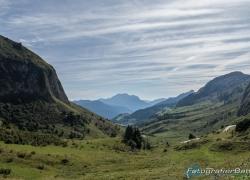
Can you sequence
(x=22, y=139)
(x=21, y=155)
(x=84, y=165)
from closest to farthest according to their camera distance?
(x=21, y=155)
(x=84, y=165)
(x=22, y=139)

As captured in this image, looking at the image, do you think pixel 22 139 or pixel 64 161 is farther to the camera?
pixel 22 139

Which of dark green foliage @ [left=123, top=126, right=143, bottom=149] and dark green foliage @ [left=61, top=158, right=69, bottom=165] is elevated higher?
dark green foliage @ [left=61, top=158, right=69, bottom=165]

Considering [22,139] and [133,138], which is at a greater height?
[22,139]

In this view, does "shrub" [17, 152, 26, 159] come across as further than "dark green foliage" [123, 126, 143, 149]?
No

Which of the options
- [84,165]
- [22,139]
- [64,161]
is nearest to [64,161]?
[64,161]

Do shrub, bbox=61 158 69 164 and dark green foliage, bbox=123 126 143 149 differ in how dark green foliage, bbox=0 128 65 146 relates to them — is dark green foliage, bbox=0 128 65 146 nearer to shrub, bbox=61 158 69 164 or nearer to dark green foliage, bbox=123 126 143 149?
shrub, bbox=61 158 69 164

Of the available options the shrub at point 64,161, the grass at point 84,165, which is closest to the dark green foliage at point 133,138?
the grass at point 84,165

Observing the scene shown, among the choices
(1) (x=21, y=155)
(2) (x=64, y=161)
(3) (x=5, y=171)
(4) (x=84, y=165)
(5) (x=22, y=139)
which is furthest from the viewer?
(5) (x=22, y=139)

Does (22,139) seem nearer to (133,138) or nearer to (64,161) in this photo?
(64,161)

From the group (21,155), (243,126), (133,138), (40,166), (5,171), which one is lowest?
(133,138)

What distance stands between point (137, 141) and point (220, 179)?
113462mm

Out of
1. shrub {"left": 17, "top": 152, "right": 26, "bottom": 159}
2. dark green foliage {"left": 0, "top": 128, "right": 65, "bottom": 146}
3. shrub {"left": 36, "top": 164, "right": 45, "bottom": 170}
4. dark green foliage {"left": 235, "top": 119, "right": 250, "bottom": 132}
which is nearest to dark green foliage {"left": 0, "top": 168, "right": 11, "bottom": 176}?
shrub {"left": 36, "top": 164, "right": 45, "bottom": 170}

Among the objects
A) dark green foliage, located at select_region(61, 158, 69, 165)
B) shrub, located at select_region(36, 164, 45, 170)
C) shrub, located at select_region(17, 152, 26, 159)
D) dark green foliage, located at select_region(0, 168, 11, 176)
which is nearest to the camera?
dark green foliage, located at select_region(0, 168, 11, 176)

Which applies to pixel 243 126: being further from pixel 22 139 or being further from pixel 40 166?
pixel 40 166
